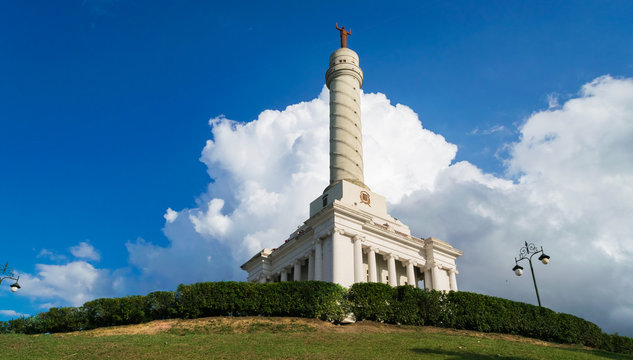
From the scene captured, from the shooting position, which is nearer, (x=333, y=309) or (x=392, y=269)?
(x=333, y=309)

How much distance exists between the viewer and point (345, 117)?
4441 centimetres

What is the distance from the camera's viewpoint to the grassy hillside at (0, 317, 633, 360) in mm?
19167

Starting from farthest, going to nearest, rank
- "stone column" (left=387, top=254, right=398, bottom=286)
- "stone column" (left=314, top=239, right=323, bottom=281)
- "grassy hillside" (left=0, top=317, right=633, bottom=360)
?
"stone column" (left=387, top=254, right=398, bottom=286) → "stone column" (left=314, top=239, right=323, bottom=281) → "grassy hillside" (left=0, top=317, right=633, bottom=360)

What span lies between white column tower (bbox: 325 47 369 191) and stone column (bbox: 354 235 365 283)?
7339 mm

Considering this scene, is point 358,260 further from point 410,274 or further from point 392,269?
point 410,274

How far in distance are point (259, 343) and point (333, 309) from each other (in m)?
7.81

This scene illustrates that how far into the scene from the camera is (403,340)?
2244cm

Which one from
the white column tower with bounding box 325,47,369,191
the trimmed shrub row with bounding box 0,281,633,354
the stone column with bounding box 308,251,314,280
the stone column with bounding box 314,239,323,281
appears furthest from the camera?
the white column tower with bounding box 325,47,369,191

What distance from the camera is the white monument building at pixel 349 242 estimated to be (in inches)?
1344

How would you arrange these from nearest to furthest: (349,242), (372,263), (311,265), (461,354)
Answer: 1. (461,354)
2. (349,242)
3. (311,265)
4. (372,263)

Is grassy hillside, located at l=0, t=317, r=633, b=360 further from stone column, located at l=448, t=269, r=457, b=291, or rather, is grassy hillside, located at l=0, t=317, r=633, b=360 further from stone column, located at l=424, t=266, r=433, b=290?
stone column, located at l=448, t=269, r=457, b=291

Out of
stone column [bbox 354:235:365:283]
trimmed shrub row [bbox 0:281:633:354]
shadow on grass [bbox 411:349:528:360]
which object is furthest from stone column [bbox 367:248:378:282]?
shadow on grass [bbox 411:349:528:360]

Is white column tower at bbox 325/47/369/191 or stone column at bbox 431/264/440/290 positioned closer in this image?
stone column at bbox 431/264/440/290

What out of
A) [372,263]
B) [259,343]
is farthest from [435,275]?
[259,343]
